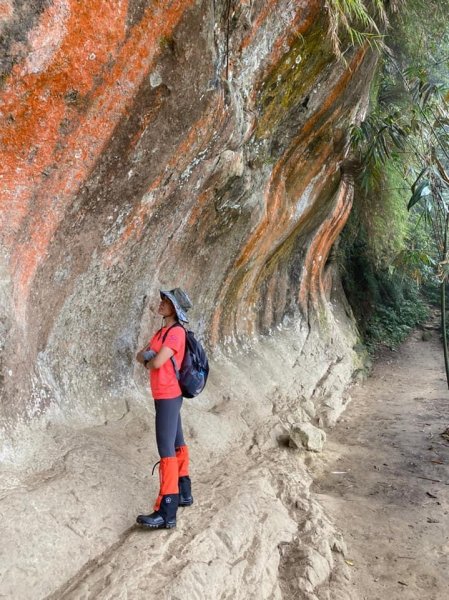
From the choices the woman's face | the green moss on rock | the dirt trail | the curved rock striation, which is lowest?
the dirt trail

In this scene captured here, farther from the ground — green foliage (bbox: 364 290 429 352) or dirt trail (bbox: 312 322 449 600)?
green foliage (bbox: 364 290 429 352)

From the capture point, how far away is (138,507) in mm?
4109

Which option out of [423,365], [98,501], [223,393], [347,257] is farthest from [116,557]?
[347,257]

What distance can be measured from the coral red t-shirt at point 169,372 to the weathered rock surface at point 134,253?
3.06 ft

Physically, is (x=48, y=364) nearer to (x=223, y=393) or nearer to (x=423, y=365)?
(x=223, y=393)

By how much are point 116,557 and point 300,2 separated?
5.58m

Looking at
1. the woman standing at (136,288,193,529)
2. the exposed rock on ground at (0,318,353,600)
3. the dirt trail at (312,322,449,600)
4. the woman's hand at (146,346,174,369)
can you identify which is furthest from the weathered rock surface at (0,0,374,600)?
the woman's hand at (146,346,174,369)

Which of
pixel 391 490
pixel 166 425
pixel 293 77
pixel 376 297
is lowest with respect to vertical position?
pixel 391 490

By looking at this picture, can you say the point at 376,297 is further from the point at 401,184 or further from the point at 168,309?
the point at 168,309

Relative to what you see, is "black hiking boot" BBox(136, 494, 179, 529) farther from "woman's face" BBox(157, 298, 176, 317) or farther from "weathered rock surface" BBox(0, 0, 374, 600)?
"woman's face" BBox(157, 298, 176, 317)

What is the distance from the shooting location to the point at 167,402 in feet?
12.7

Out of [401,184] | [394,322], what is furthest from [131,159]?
[394,322]

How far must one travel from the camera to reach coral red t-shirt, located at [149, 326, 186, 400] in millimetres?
3879

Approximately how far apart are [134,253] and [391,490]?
3726 mm
